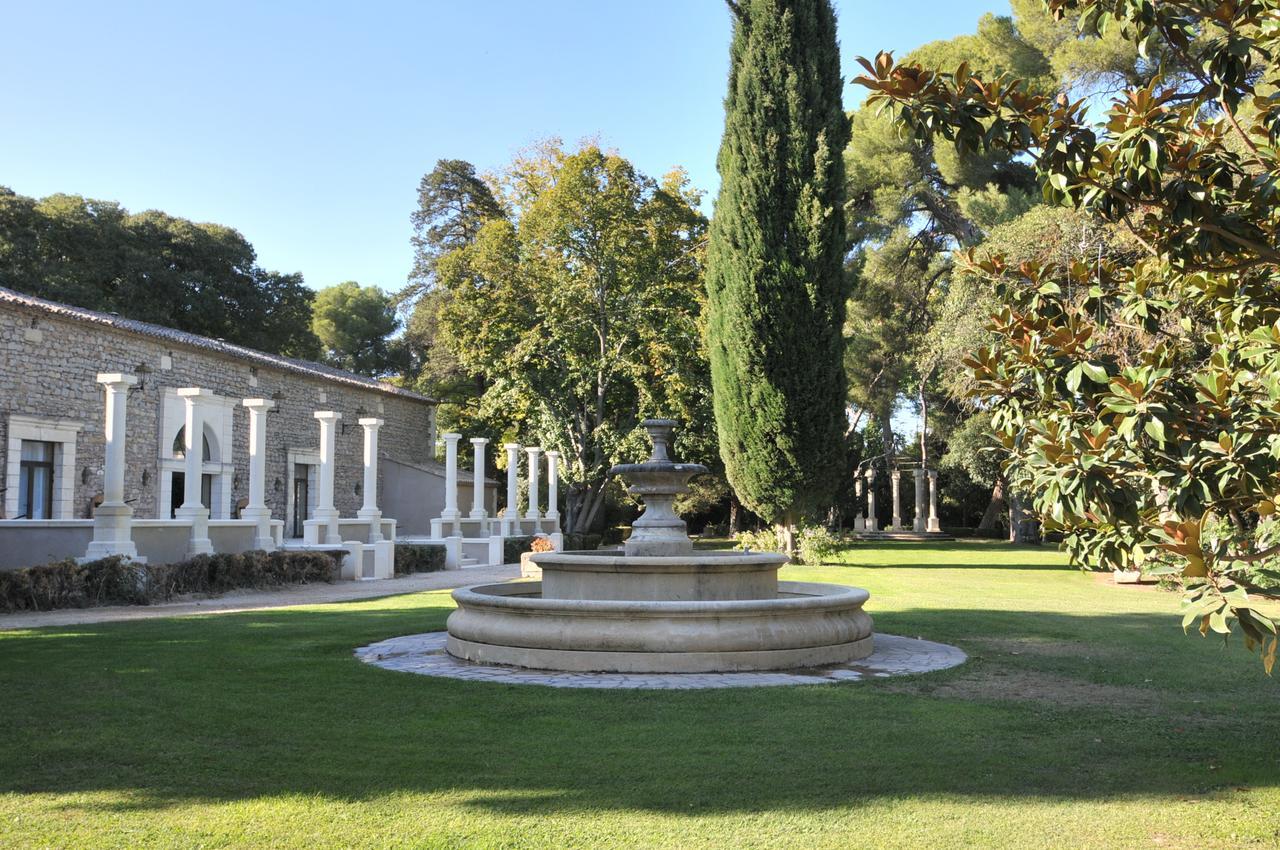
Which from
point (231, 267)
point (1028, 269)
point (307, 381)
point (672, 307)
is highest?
point (231, 267)

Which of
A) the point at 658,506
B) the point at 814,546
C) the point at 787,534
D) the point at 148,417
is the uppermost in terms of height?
the point at 148,417

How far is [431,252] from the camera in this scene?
44.9 meters

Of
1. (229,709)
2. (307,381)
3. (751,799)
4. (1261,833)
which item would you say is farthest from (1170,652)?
(307,381)

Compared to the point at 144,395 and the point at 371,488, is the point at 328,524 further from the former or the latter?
the point at 144,395

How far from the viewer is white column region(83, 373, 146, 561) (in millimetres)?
14797

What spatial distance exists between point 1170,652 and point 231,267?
35439 millimetres

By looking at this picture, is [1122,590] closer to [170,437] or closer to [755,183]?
[755,183]

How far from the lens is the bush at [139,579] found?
1277cm

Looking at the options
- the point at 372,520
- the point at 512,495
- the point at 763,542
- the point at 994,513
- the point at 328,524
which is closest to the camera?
the point at 328,524

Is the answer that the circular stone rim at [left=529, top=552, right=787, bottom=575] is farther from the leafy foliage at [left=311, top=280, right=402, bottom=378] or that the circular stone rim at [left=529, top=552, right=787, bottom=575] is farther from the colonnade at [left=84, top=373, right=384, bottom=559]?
the leafy foliage at [left=311, top=280, right=402, bottom=378]

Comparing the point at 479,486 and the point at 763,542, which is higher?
the point at 479,486

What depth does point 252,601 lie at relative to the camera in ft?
47.2

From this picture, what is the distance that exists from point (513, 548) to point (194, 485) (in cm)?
1068

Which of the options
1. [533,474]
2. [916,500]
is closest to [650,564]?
[533,474]
